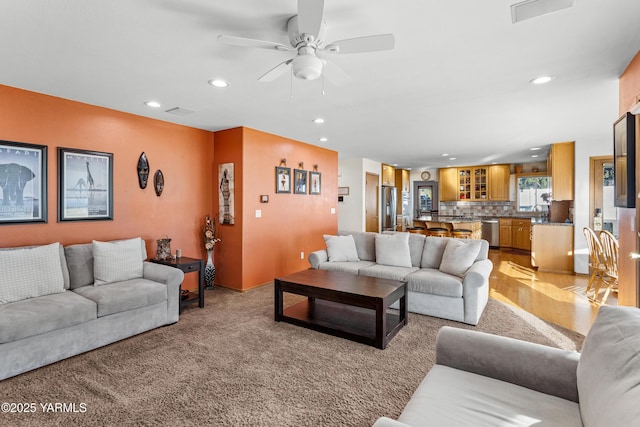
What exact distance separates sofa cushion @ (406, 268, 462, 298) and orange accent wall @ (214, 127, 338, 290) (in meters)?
2.33

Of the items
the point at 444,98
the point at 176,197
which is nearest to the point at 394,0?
the point at 444,98

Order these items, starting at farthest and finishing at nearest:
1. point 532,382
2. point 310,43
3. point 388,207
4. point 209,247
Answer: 1. point 388,207
2. point 209,247
3. point 310,43
4. point 532,382

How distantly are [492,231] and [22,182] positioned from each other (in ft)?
31.4

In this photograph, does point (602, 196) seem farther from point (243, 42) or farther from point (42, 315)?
point (42, 315)

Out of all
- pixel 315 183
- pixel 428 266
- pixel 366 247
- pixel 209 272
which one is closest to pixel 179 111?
pixel 209 272

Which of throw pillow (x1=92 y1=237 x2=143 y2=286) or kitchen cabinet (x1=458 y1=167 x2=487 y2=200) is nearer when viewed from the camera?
throw pillow (x1=92 y1=237 x2=143 y2=286)

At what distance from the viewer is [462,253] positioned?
368 cm

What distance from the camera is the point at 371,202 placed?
809cm

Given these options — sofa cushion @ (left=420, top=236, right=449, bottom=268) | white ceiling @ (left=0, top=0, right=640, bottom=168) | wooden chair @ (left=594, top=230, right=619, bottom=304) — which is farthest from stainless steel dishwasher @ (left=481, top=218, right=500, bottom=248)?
sofa cushion @ (left=420, top=236, right=449, bottom=268)

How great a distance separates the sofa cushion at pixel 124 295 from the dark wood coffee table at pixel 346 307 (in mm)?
1233

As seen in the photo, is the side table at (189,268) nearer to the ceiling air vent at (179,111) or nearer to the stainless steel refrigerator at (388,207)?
the ceiling air vent at (179,111)

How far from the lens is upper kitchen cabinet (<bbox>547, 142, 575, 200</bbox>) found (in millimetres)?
5598

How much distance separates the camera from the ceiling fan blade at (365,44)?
1780 mm

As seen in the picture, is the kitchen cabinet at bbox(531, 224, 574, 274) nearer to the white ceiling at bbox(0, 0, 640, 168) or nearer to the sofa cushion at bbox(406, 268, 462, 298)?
the white ceiling at bbox(0, 0, 640, 168)
